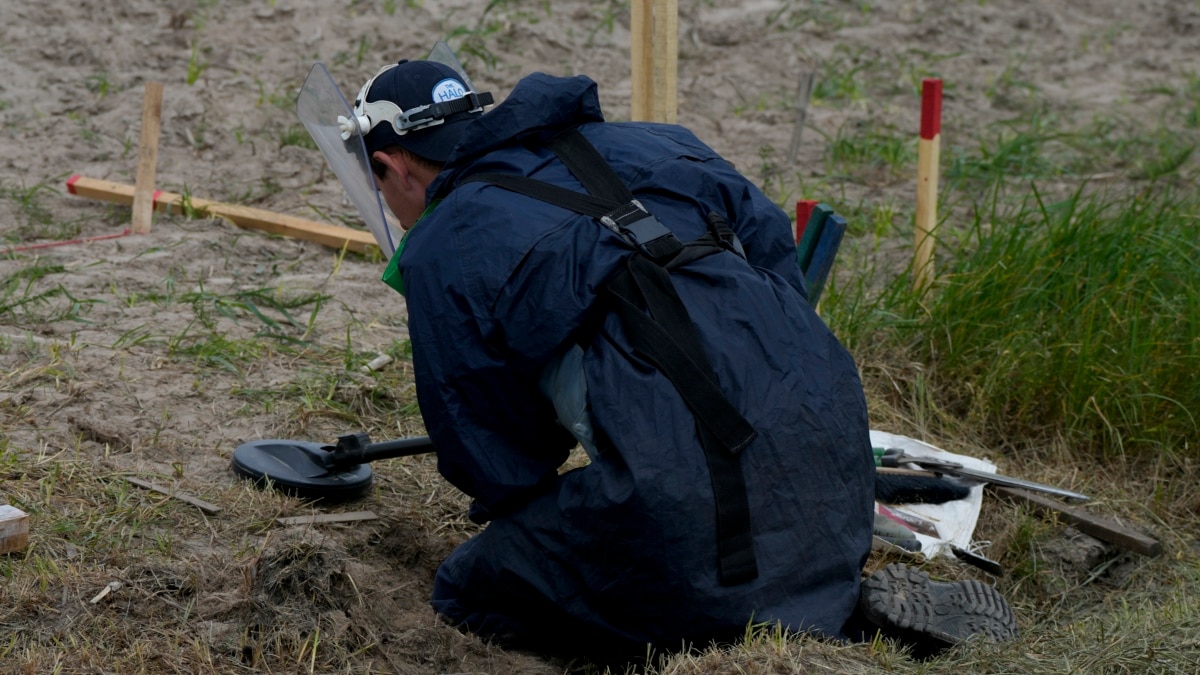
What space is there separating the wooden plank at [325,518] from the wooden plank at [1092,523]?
1.78 m

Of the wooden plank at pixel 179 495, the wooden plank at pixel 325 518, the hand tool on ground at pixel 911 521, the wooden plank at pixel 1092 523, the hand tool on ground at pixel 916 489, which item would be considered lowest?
the wooden plank at pixel 1092 523

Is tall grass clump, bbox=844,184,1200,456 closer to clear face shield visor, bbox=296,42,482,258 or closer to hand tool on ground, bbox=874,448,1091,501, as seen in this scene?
hand tool on ground, bbox=874,448,1091,501

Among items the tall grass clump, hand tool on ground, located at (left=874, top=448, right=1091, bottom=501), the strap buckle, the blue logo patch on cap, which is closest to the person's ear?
the blue logo patch on cap

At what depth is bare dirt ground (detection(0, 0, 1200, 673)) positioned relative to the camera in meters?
2.65

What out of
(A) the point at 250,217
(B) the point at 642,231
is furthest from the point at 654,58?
(A) the point at 250,217

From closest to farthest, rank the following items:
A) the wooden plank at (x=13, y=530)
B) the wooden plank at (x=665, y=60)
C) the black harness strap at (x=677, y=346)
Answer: the black harness strap at (x=677, y=346), the wooden plank at (x=13, y=530), the wooden plank at (x=665, y=60)

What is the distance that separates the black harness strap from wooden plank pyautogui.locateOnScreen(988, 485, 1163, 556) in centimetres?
142

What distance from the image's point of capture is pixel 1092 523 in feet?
11.4

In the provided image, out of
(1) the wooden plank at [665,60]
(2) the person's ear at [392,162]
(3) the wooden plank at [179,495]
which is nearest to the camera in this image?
(2) the person's ear at [392,162]

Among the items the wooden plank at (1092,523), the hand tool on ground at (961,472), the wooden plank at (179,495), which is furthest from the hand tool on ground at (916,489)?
the wooden plank at (179,495)

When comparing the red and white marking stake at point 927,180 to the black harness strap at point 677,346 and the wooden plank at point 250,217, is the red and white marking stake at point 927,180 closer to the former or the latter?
the black harness strap at point 677,346

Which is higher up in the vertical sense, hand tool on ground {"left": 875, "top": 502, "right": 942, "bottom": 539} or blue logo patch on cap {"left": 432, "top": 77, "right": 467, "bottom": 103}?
blue logo patch on cap {"left": 432, "top": 77, "right": 467, "bottom": 103}

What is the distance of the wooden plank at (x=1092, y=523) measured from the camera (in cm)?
342

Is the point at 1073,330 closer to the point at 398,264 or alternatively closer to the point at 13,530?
the point at 398,264
